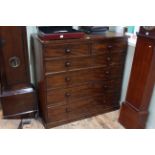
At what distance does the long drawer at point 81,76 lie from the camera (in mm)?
1712

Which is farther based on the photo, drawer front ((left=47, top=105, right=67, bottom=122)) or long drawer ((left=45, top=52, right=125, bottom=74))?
drawer front ((left=47, top=105, right=67, bottom=122))

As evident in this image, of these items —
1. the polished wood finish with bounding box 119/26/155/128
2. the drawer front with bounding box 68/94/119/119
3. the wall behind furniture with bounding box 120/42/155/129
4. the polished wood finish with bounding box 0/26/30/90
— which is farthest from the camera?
the drawer front with bounding box 68/94/119/119

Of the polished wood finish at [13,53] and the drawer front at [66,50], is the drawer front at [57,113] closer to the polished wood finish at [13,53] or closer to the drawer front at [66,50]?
the polished wood finish at [13,53]

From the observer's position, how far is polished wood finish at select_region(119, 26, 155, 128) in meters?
1.56

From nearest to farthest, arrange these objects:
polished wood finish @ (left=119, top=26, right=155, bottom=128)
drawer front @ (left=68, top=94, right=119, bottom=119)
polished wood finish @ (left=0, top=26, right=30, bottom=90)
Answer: polished wood finish @ (left=119, top=26, right=155, bottom=128)
polished wood finish @ (left=0, top=26, right=30, bottom=90)
drawer front @ (left=68, top=94, right=119, bottom=119)

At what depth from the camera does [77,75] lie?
71.3 inches

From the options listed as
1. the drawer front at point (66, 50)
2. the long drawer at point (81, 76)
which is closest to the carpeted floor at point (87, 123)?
the long drawer at point (81, 76)

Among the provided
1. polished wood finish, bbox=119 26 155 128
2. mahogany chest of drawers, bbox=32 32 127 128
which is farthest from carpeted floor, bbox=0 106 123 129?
polished wood finish, bbox=119 26 155 128

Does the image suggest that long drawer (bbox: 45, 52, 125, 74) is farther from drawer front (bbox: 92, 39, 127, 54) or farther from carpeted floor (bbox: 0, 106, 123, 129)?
carpeted floor (bbox: 0, 106, 123, 129)

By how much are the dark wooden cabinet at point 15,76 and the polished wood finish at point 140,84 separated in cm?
104

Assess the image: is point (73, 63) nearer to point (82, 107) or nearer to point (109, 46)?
point (109, 46)
